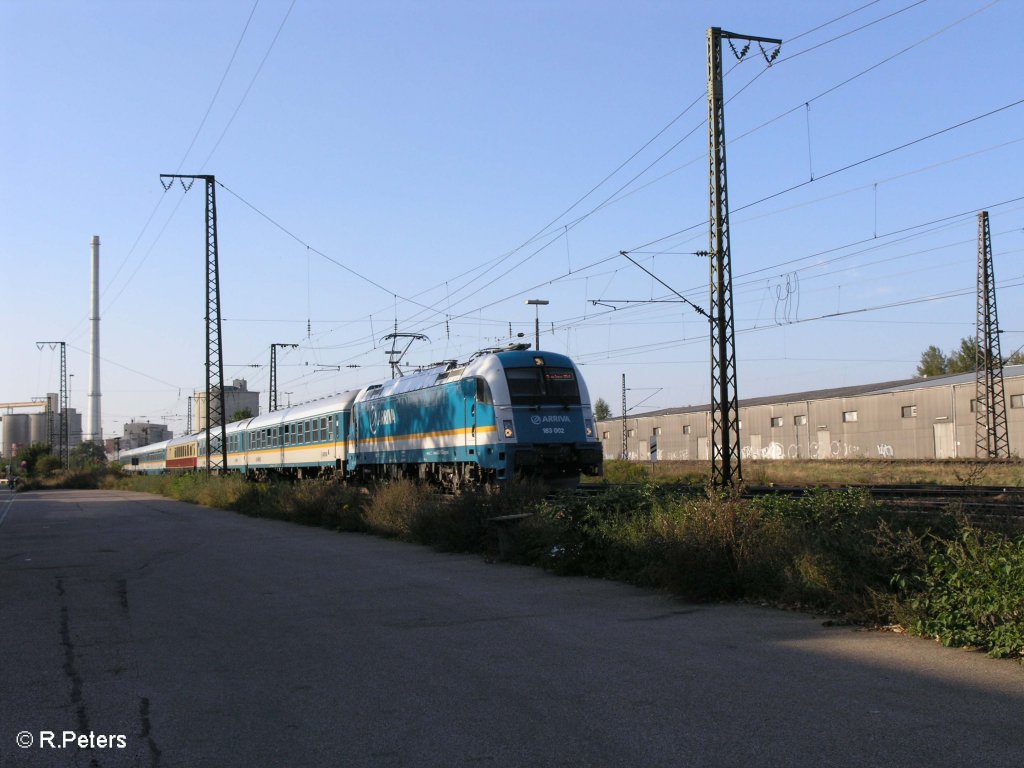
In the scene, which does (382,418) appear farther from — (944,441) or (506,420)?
(944,441)

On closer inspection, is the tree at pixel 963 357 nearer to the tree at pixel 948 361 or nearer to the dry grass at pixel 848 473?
the tree at pixel 948 361

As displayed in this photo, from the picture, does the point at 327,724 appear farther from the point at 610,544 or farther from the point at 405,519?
the point at 405,519

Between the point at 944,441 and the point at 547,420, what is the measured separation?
30.7 m

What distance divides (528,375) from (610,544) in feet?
32.0

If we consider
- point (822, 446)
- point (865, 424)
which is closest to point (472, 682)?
point (865, 424)

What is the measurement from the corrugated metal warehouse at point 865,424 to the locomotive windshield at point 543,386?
25950 mm

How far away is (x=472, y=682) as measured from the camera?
679 centimetres

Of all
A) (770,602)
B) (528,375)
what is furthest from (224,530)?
(770,602)

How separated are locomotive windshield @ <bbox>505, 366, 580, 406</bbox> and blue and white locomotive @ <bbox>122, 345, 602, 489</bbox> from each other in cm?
2

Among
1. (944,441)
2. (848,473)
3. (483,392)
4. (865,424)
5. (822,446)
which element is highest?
(483,392)

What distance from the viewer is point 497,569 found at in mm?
13055

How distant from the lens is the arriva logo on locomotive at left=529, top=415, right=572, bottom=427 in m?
21.1

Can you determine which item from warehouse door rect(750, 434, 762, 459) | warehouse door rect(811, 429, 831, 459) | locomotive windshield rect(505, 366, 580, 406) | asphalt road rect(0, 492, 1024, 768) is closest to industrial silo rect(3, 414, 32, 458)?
warehouse door rect(750, 434, 762, 459)

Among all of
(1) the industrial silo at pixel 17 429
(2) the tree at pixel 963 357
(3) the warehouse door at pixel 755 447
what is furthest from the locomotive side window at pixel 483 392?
(1) the industrial silo at pixel 17 429
